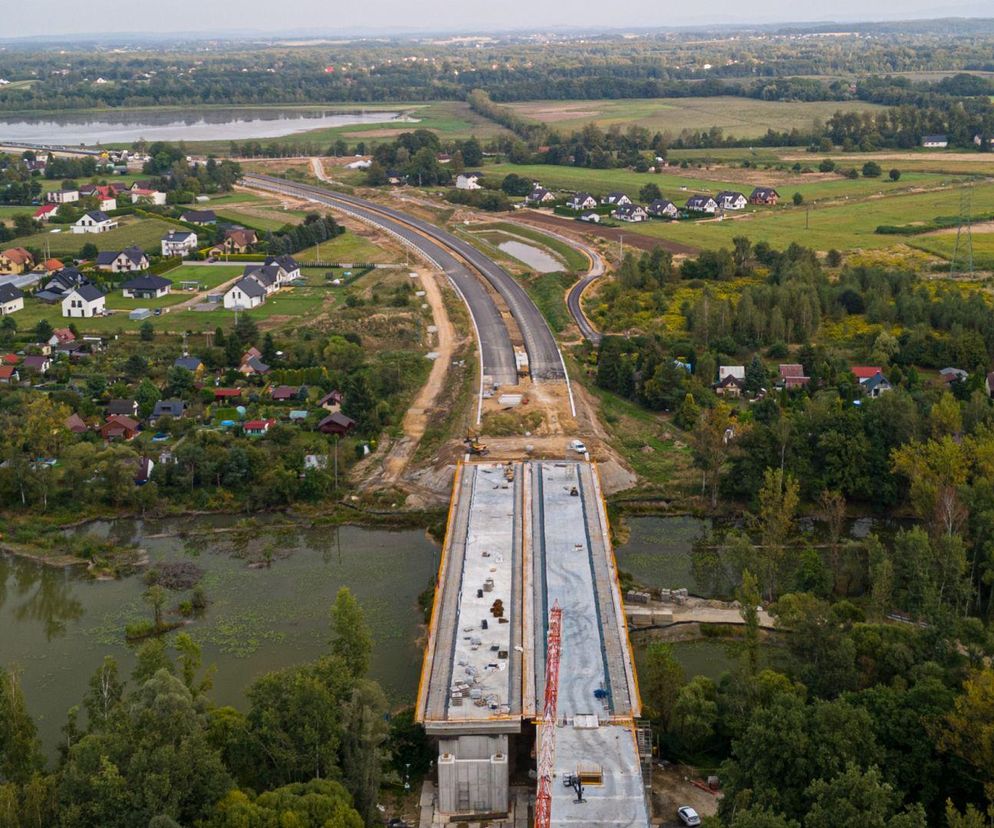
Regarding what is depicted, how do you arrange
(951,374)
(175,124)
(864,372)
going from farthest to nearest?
(175,124), (951,374), (864,372)

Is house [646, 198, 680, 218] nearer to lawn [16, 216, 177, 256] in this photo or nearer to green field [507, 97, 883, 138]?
lawn [16, 216, 177, 256]

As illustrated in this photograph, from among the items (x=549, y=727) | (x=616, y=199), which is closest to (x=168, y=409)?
(x=549, y=727)

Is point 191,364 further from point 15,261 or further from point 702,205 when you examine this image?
point 702,205

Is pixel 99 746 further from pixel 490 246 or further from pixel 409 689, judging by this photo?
pixel 490 246

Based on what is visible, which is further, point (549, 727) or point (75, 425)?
point (75, 425)

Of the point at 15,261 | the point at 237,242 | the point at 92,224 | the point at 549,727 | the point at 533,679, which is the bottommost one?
the point at 533,679
